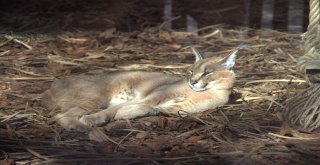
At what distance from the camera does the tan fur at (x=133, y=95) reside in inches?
188

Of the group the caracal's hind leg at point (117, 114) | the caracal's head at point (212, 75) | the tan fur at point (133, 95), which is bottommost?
the caracal's hind leg at point (117, 114)

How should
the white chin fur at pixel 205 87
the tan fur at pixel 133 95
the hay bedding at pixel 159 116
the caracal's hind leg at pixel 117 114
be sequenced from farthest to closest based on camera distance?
the white chin fur at pixel 205 87 < the tan fur at pixel 133 95 < the caracal's hind leg at pixel 117 114 < the hay bedding at pixel 159 116

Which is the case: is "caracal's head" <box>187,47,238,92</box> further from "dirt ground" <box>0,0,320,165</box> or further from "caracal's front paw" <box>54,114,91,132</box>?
"caracal's front paw" <box>54,114,91,132</box>

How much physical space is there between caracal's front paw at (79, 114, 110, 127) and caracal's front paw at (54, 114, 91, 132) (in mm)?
34

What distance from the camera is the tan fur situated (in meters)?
4.78

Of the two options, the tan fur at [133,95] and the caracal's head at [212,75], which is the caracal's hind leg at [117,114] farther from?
the caracal's head at [212,75]

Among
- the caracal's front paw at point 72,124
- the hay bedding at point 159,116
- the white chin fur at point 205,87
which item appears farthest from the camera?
the white chin fur at point 205,87

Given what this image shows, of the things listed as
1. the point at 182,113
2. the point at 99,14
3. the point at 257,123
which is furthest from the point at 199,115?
the point at 99,14

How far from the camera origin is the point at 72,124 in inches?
181

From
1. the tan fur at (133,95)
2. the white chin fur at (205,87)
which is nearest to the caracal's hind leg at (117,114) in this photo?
the tan fur at (133,95)

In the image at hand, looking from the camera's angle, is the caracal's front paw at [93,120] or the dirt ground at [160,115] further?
the caracal's front paw at [93,120]

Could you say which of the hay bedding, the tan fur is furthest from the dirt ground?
the tan fur

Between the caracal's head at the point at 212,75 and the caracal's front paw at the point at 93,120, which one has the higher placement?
the caracal's head at the point at 212,75

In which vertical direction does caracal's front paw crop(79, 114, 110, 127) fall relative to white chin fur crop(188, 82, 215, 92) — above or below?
below
